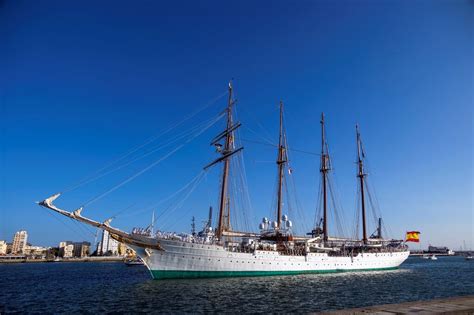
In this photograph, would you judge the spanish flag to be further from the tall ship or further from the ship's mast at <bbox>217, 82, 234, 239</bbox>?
the ship's mast at <bbox>217, 82, 234, 239</bbox>

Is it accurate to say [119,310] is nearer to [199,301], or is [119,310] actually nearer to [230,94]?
[199,301]

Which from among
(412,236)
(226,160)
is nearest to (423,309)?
(226,160)

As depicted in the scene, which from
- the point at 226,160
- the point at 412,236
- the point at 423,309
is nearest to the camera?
the point at 423,309

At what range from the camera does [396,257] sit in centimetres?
7088

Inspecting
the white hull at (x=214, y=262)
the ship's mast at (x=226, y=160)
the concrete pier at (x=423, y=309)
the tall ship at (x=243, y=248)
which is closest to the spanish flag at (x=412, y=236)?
the tall ship at (x=243, y=248)

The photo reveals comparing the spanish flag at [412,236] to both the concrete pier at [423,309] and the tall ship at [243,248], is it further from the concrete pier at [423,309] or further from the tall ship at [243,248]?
the concrete pier at [423,309]

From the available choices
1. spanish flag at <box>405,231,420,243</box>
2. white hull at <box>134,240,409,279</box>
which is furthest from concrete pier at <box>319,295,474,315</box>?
spanish flag at <box>405,231,420,243</box>

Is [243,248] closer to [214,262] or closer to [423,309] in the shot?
[214,262]

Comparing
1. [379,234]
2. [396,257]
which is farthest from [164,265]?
[379,234]

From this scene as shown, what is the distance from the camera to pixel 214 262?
4100 cm

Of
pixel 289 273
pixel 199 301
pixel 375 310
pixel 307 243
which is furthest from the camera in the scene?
pixel 307 243

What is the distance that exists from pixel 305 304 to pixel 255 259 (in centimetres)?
2186

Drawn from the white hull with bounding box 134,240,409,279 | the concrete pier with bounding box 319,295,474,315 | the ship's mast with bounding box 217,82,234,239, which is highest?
the ship's mast with bounding box 217,82,234,239

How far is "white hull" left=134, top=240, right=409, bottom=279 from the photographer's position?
129 feet
